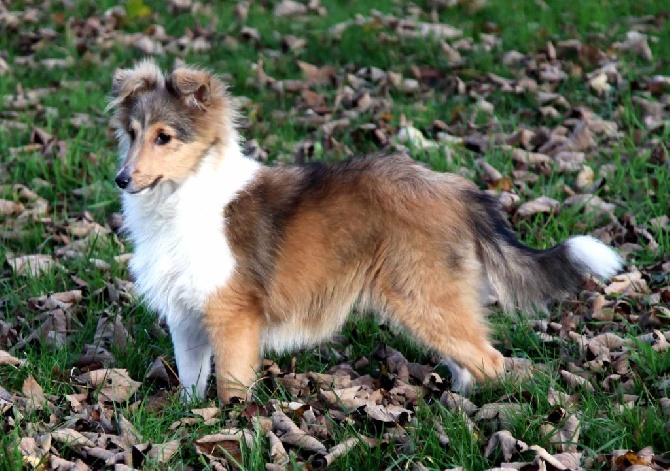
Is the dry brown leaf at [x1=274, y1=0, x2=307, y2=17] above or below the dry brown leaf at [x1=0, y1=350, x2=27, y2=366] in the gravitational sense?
below

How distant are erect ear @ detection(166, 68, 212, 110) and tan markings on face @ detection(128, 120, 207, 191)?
18 centimetres

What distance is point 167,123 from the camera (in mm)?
4469

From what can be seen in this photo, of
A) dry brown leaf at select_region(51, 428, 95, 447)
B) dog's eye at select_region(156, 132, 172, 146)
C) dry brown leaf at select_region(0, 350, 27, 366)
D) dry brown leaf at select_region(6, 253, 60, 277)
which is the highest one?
dog's eye at select_region(156, 132, 172, 146)

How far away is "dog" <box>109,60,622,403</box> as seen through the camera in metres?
4.42

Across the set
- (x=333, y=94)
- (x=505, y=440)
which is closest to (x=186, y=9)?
(x=333, y=94)

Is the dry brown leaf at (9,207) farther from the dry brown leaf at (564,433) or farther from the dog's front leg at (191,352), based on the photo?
the dry brown leaf at (564,433)

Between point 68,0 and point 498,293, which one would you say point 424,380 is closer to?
point 498,293

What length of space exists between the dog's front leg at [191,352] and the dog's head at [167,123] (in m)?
0.71

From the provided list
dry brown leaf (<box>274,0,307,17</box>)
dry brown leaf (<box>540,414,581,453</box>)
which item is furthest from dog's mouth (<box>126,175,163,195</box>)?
dry brown leaf (<box>274,0,307,17</box>)

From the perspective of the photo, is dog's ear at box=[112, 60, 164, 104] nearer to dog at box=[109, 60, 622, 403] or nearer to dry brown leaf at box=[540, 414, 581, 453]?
dog at box=[109, 60, 622, 403]

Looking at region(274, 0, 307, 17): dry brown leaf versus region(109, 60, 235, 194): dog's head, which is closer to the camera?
region(109, 60, 235, 194): dog's head

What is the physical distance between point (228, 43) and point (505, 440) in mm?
6714

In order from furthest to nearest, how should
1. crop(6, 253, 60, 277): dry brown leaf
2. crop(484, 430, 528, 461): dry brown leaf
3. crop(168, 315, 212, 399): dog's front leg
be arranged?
crop(6, 253, 60, 277): dry brown leaf, crop(168, 315, 212, 399): dog's front leg, crop(484, 430, 528, 461): dry brown leaf

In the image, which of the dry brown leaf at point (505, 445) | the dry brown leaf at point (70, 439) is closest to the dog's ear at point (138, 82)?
the dry brown leaf at point (70, 439)
